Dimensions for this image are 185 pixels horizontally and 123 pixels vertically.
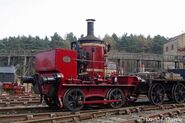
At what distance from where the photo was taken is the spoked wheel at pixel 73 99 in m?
10.7

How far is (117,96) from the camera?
11984mm

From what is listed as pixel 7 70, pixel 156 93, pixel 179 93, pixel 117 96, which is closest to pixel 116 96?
pixel 117 96

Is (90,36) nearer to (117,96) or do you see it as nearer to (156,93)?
(117,96)

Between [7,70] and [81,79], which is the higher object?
[7,70]

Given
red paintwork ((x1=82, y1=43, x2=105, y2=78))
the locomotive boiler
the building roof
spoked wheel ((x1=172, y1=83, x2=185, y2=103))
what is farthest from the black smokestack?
the building roof

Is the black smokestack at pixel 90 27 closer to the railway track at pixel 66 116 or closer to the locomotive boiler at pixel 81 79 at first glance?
the locomotive boiler at pixel 81 79

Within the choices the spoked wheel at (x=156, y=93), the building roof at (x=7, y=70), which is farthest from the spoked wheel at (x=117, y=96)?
the building roof at (x=7, y=70)

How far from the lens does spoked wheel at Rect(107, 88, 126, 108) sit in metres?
11.8

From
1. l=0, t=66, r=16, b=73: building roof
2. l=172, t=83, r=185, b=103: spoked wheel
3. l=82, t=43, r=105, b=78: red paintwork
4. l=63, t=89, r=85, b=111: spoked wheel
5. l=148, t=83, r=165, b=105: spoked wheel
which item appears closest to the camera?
l=63, t=89, r=85, b=111: spoked wheel

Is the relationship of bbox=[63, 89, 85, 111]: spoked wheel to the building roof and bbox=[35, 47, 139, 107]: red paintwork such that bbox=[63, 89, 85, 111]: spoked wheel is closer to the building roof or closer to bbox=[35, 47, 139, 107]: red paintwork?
bbox=[35, 47, 139, 107]: red paintwork

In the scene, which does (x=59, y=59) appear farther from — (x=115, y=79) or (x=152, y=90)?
(x=152, y=90)

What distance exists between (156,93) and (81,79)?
12.3ft

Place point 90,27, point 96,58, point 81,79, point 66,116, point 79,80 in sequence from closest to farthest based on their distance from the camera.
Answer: point 66,116
point 79,80
point 81,79
point 96,58
point 90,27

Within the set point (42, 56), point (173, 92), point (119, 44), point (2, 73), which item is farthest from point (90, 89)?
point (119, 44)
